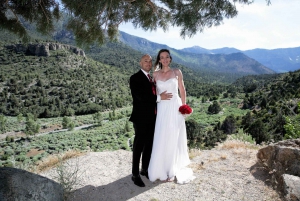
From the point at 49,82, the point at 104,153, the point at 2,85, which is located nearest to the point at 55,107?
the point at 49,82

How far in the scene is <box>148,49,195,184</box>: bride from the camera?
12.1 feet

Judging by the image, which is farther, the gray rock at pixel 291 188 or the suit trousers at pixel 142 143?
the suit trousers at pixel 142 143

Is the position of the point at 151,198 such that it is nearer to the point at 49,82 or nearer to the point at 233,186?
the point at 233,186

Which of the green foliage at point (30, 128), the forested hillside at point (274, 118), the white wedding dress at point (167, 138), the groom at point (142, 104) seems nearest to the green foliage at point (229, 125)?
the forested hillside at point (274, 118)

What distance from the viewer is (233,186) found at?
3.53 meters

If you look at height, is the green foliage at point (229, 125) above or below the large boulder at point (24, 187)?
below

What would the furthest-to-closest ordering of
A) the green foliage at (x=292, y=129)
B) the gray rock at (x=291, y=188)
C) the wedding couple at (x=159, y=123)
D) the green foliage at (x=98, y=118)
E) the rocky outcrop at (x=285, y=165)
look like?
the green foliage at (x=98, y=118), the green foliage at (x=292, y=129), the wedding couple at (x=159, y=123), the rocky outcrop at (x=285, y=165), the gray rock at (x=291, y=188)

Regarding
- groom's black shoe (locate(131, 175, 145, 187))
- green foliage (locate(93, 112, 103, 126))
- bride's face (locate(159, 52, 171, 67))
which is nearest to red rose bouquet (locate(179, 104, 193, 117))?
bride's face (locate(159, 52, 171, 67))

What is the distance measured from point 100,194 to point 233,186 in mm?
2264

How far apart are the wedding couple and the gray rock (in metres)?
1.51

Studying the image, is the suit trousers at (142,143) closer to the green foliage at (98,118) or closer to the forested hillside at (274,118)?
the forested hillside at (274,118)

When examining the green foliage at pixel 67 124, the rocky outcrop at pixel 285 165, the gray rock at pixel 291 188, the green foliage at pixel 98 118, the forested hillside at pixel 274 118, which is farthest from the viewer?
the green foliage at pixel 98 118

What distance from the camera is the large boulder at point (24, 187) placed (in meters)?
2.31

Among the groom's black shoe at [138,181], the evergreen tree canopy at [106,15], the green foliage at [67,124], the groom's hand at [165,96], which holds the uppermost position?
the evergreen tree canopy at [106,15]
